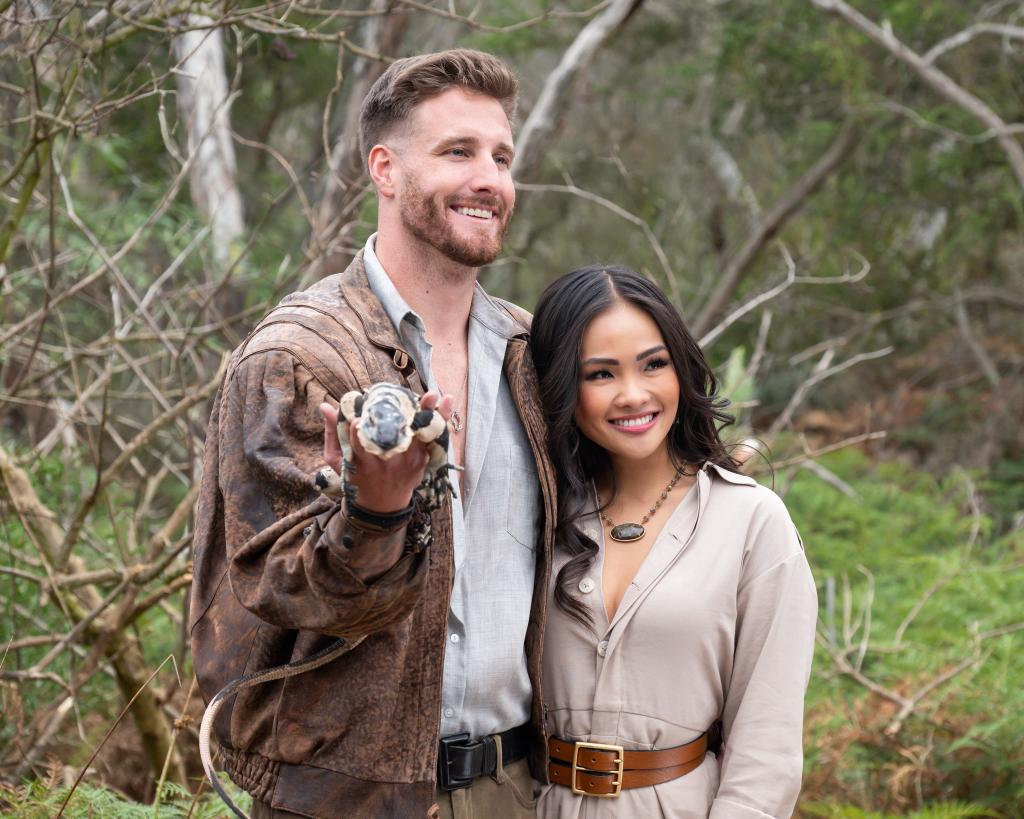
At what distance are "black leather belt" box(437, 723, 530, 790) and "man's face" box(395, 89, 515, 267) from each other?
1178 mm

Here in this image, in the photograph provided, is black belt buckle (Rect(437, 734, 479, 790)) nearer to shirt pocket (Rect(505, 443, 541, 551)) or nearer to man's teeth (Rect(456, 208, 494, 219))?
shirt pocket (Rect(505, 443, 541, 551))

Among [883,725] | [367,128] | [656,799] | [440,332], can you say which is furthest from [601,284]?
[883,725]

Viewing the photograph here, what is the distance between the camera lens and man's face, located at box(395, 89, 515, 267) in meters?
2.95

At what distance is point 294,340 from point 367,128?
95cm

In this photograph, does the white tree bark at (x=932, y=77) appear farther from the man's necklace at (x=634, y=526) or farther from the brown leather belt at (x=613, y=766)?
the brown leather belt at (x=613, y=766)

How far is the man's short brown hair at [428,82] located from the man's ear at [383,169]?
58 mm

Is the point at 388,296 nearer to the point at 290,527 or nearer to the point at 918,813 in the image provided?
the point at 290,527

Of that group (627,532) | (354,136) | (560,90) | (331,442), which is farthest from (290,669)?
(560,90)

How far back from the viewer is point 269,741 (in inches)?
97.6

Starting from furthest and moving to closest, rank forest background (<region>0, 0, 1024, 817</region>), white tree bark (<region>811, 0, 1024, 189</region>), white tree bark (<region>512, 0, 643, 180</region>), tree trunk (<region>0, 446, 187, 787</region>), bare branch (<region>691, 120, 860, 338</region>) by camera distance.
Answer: bare branch (<region>691, 120, 860, 338</region>), white tree bark (<region>811, 0, 1024, 189</region>), white tree bark (<region>512, 0, 643, 180</region>), forest background (<region>0, 0, 1024, 817</region>), tree trunk (<region>0, 446, 187, 787</region>)

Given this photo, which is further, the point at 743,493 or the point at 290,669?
the point at 743,493

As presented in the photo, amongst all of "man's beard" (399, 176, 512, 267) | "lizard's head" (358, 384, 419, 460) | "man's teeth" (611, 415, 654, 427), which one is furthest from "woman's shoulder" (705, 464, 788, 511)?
"lizard's head" (358, 384, 419, 460)

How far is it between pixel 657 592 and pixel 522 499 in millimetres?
412

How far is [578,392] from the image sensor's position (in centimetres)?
311
